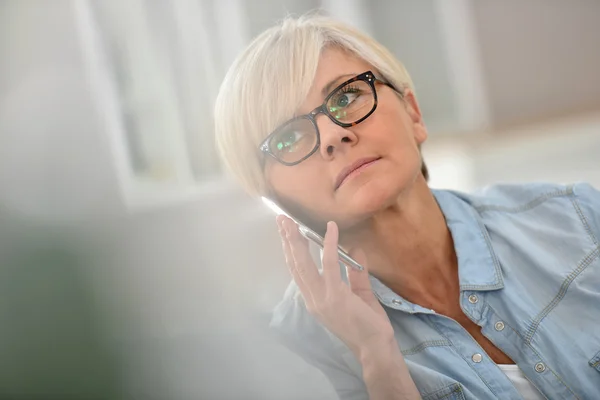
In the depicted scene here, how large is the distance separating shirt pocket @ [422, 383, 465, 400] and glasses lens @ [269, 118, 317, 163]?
1.35ft

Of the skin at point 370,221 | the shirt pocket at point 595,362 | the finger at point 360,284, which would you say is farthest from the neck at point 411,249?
the shirt pocket at point 595,362

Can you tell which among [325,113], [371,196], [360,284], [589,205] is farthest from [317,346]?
[589,205]

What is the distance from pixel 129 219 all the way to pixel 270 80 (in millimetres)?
319

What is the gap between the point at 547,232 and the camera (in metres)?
0.86

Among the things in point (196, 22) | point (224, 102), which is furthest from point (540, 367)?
point (196, 22)

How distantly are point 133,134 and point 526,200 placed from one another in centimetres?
70

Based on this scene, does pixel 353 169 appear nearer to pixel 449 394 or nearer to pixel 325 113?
pixel 325 113

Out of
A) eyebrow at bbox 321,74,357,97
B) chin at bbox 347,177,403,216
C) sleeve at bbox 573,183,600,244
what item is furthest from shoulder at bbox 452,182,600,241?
→ eyebrow at bbox 321,74,357,97

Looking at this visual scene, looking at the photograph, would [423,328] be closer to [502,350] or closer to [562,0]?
[502,350]

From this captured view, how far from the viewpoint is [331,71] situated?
83cm

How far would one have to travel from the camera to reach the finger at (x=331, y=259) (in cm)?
71

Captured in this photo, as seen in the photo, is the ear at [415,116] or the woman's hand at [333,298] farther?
the ear at [415,116]

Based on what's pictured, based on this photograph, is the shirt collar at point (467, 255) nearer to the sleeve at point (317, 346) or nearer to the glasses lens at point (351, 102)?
the sleeve at point (317, 346)

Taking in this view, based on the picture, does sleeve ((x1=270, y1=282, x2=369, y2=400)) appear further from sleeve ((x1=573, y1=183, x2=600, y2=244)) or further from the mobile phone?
sleeve ((x1=573, y1=183, x2=600, y2=244))
